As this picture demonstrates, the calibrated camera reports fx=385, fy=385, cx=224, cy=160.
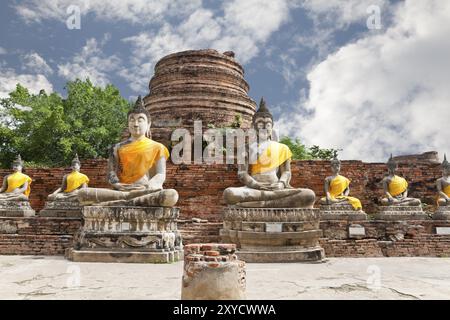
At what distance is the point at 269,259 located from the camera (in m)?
6.19

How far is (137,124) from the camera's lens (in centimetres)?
673

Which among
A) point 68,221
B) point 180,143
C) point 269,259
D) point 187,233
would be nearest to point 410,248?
point 269,259

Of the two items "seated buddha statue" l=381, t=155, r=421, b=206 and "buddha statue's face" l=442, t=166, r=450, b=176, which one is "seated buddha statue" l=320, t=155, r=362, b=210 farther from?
"buddha statue's face" l=442, t=166, r=450, b=176

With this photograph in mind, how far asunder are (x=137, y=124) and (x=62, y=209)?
467 cm

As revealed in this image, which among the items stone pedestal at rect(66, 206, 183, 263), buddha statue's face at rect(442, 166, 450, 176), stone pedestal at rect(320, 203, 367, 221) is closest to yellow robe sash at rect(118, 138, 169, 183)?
stone pedestal at rect(66, 206, 183, 263)

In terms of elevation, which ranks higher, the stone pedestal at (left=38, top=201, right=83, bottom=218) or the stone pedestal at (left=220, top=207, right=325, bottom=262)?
the stone pedestal at (left=38, top=201, right=83, bottom=218)

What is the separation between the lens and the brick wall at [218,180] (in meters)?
11.4

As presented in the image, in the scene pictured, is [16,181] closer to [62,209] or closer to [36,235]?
[62,209]

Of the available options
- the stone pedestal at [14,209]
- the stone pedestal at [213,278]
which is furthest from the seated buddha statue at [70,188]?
the stone pedestal at [213,278]

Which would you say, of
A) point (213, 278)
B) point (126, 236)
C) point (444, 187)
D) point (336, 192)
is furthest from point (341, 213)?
point (213, 278)

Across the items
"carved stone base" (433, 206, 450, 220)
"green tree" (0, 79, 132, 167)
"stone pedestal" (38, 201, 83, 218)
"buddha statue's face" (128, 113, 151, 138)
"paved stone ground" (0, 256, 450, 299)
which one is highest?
"green tree" (0, 79, 132, 167)

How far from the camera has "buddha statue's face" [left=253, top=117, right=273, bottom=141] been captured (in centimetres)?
762

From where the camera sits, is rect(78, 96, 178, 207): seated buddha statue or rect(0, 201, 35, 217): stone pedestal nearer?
rect(78, 96, 178, 207): seated buddha statue

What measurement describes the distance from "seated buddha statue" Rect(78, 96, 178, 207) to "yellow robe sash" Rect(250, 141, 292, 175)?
5.90 ft
